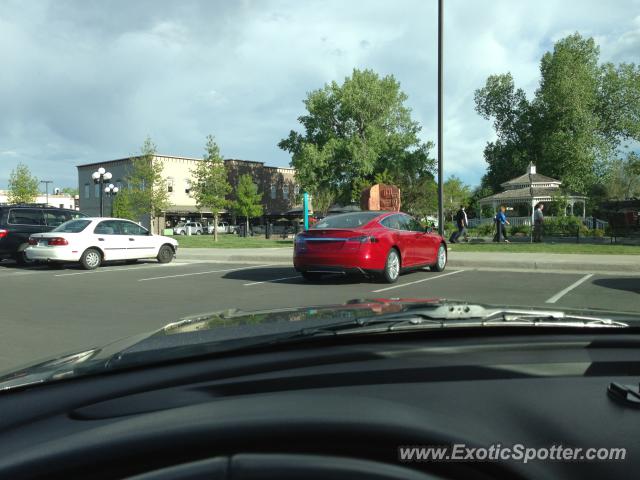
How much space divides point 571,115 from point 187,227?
4323cm

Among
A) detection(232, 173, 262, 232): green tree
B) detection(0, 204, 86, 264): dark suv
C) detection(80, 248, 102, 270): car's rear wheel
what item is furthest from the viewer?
detection(232, 173, 262, 232): green tree

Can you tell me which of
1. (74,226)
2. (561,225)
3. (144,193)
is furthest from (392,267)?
(144,193)

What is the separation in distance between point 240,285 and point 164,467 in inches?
388

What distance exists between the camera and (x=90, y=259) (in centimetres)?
1484

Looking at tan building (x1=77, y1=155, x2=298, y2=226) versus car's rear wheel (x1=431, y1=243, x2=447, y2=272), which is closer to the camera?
car's rear wheel (x1=431, y1=243, x2=447, y2=272)

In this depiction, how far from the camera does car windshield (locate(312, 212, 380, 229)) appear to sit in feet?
34.4

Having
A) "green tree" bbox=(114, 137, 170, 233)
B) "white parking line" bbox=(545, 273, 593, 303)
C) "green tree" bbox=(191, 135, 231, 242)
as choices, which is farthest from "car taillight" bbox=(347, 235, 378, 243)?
"green tree" bbox=(114, 137, 170, 233)

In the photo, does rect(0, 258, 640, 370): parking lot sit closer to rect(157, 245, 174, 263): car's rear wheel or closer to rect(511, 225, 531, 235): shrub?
rect(157, 245, 174, 263): car's rear wheel

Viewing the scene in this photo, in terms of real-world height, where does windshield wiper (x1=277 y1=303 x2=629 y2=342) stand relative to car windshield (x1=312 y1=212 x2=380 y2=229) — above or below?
below

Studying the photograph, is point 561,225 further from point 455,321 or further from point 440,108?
point 455,321

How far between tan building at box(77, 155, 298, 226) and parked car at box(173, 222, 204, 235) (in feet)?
6.03

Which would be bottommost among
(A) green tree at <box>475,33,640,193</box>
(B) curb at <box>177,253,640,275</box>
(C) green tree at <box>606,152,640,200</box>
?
(B) curb at <box>177,253,640,275</box>

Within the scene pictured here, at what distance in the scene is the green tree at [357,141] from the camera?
50188 mm

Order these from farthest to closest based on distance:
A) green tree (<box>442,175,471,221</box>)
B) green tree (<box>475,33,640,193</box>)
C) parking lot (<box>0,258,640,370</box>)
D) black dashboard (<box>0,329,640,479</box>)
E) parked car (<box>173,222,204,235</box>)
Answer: green tree (<box>442,175,471,221</box>)
parked car (<box>173,222,204,235</box>)
green tree (<box>475,33,640,193</box>)
parking lot (<box>0,258,640,370</box>)
black dashboard (<box>0,329,640,479</box>)
